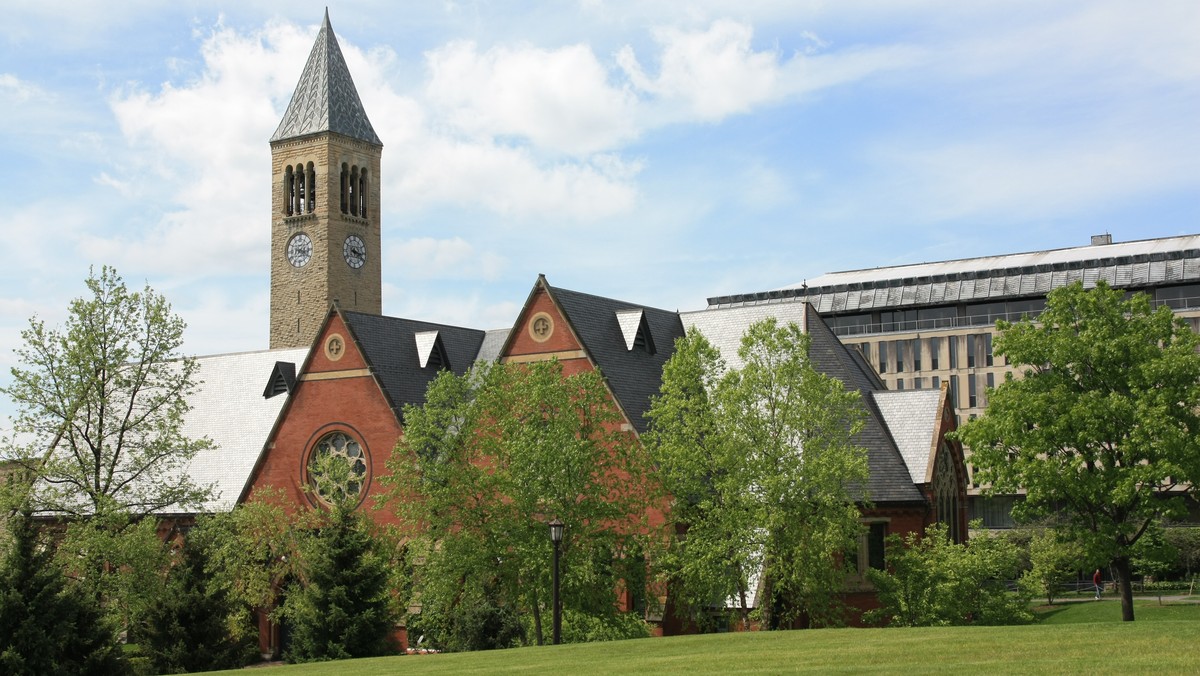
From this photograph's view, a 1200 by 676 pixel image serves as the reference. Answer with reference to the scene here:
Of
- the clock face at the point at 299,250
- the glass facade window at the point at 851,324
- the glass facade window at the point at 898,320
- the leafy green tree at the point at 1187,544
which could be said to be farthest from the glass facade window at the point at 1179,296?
the clock face at the point at 299,250

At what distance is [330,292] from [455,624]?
52.3 meters

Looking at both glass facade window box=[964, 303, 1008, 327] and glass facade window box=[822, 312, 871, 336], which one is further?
glass facade window box=[822, 312, 871, 336]

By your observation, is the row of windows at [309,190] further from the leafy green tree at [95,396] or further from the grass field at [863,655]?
the grass field at [863,655]

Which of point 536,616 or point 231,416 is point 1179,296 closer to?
point 231,416

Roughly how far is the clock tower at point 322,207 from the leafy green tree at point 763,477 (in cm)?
5472

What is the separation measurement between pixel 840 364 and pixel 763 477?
11.5 metres

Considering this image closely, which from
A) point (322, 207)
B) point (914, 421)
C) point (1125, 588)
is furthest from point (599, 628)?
point (322, 207)

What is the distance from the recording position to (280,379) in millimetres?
56250

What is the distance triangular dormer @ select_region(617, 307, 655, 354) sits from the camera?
155 feet

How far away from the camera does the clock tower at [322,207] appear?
89.5 metres

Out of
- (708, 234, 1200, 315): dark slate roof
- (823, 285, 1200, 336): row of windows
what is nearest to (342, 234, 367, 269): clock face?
(708, 234, 1200, 315): dark slate roof

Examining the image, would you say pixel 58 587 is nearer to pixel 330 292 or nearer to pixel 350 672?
pixel 350 672

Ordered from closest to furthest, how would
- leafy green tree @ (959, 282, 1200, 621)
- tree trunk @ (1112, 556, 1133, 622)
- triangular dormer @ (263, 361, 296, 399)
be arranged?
1. leafy green tree @ (959, 282, 1200, 621)
2. tree trunk @ (1112, 556, 1133, 622)
3. triangular dormer @ (263, 361, 296, 399)

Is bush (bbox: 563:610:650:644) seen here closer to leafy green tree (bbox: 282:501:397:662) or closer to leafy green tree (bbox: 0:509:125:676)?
leafy green tree (bbox: 282:501:397:662)
